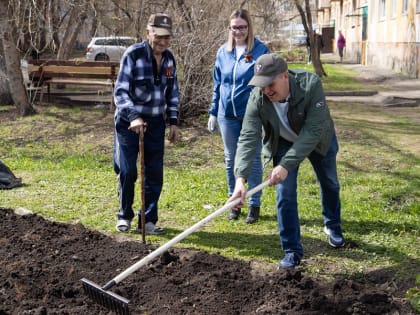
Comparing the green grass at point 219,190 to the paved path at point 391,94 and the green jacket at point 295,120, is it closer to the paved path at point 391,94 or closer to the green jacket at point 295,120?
the green jacket at point 295,120

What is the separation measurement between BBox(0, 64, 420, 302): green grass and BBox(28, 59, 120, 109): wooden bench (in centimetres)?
152

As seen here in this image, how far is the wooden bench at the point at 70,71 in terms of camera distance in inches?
529

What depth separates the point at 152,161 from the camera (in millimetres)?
5594

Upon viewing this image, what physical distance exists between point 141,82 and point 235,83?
2.97 ft

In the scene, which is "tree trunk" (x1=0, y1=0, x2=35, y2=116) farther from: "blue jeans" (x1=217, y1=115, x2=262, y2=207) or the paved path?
the paved path

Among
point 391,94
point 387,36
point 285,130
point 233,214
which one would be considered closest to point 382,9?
point 387,36

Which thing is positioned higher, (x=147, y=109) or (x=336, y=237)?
(x=147, y=109)

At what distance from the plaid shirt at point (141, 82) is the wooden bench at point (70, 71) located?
7859mm

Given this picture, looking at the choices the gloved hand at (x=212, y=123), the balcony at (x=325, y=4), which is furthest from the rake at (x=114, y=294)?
the balcony at (x=325, y=4)

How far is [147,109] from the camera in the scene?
5402 millimetres

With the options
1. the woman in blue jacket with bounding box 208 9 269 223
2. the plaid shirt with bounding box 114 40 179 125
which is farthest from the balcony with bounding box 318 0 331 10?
the plaid shirt with bounding box 114 40 179 125

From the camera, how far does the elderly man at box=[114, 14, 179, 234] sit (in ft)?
17.1

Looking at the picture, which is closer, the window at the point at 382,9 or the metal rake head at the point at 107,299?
the metal rake head at the point at 107,299

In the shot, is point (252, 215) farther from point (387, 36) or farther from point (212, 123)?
point (387, 36)
